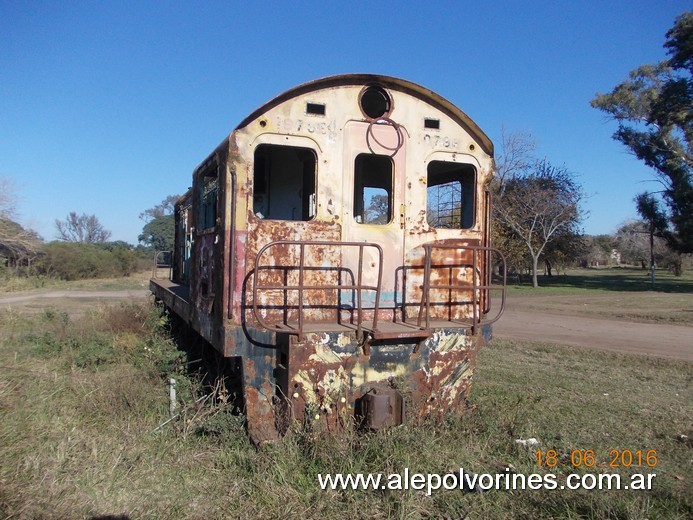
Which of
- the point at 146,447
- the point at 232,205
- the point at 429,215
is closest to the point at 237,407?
the point at 146,447

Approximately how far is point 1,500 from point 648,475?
4.55m

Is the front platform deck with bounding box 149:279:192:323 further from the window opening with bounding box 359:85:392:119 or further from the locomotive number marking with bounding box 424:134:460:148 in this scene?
the locomotive number marking with bounding box 424:134:460:148

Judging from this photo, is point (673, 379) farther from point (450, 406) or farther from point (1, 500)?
point (1, 500)

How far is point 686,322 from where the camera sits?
14.8 m

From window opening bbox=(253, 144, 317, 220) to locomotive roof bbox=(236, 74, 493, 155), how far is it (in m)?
1.22

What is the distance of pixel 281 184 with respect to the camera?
6.46 metres

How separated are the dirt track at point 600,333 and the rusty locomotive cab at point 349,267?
6.31m

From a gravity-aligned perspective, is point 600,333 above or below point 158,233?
below

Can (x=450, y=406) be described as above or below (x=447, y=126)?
below

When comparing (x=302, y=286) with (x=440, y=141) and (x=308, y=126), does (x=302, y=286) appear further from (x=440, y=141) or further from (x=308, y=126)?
(x=440, y=141)

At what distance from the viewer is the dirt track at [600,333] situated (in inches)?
417

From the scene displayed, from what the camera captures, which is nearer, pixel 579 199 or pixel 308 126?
pixel 308 126

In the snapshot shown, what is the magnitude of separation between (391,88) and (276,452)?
3.44 m

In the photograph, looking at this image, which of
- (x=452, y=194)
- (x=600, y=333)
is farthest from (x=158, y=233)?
(x=452, y=194)
